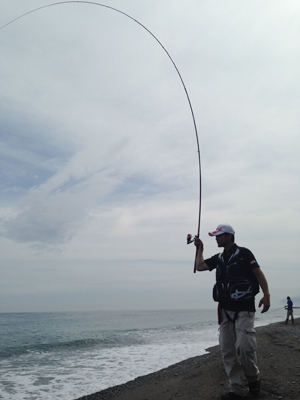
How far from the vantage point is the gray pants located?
3.37 m

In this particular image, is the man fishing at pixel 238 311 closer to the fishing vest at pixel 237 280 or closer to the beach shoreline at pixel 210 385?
the fishing vest at pixel 237 280

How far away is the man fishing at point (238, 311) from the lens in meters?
3.41

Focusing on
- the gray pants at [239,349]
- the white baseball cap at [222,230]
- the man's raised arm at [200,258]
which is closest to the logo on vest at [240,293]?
the gray pants at [239,349]

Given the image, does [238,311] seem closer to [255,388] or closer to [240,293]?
[240,293]

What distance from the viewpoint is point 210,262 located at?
4.04 m

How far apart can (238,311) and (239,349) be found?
40 cm

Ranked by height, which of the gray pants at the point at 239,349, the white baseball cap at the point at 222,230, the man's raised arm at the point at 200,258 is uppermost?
the white baseball cap at the point at 222,230

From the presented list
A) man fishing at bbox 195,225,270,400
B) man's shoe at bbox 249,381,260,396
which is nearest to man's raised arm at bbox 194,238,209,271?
man fishing at bbox 195,225,270,400

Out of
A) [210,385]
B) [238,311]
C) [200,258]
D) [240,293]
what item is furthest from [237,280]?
[210,385]

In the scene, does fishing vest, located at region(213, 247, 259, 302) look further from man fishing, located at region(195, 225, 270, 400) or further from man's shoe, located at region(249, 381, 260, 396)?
man's shoe, located at region(249, 381, 260, 396)

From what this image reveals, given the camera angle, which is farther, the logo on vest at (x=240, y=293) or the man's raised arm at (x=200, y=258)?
the man's raised arm at (x=200, y=258)

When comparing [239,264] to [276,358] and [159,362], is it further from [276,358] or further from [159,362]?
[159,362]

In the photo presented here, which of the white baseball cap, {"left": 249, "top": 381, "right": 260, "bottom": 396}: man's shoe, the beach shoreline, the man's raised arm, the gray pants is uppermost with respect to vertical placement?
the white baseball cap

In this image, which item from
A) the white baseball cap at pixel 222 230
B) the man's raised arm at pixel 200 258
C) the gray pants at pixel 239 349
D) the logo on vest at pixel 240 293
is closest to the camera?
the gray pants at pixel 239 349
